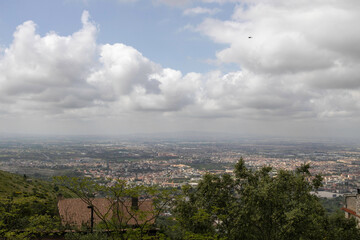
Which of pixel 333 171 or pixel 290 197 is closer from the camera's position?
pixel 290 197

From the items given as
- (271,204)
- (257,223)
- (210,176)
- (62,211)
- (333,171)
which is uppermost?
(210,176)

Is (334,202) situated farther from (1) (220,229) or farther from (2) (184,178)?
(1) (220,229)

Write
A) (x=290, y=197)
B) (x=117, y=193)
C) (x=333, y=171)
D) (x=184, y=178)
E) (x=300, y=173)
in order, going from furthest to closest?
1. (x=333, y=171)
2. (x=184, y=178)
3. (x=300, y=173)
4. (x=290, y=197)
5. (x=117, y=193)

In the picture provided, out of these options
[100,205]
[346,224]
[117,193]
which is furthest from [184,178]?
[117,193]

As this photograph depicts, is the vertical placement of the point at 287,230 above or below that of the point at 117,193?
below

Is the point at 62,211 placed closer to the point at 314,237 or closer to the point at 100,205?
the point at 100,205

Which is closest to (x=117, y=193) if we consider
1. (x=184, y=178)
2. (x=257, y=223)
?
(x=257, y=223)

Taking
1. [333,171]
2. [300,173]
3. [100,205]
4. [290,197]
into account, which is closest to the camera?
[290,197]
